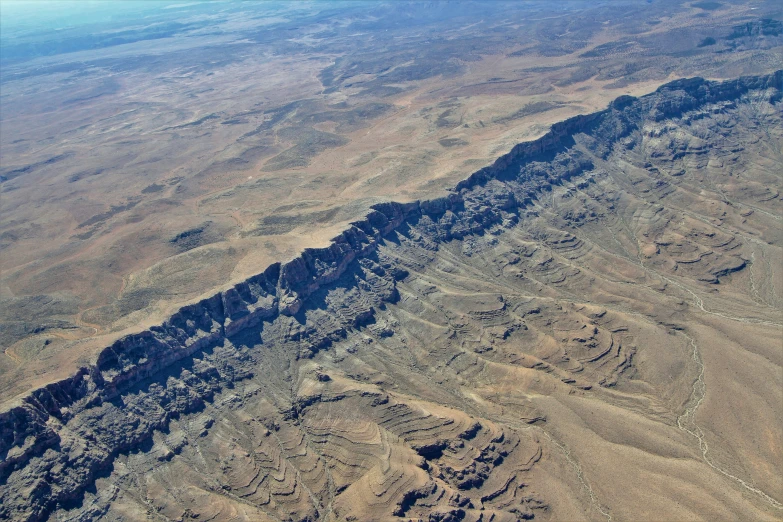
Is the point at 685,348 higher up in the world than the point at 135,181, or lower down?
lower down

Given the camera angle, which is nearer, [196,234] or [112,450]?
[112,450]

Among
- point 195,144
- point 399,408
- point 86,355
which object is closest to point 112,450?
point 86,355

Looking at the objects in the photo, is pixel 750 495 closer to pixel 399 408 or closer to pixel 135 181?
pixel 399 408

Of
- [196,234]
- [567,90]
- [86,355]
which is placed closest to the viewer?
[86,355]

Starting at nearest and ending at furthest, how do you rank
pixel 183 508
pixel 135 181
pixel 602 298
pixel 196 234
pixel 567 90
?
1. pixel 183 508
2. pixel 602 298
3. pixel 196 234
4. pixel 135 181
5. pixel 567 90

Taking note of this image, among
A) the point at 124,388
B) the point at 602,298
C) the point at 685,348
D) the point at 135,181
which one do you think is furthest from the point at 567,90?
the point at 124,388

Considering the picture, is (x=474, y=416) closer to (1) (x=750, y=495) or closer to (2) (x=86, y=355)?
(1) (x=750, y=495)

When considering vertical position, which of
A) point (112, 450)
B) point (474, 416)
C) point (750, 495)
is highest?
point (112, 450)
